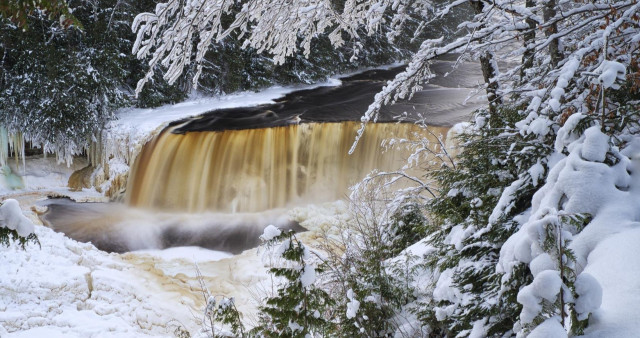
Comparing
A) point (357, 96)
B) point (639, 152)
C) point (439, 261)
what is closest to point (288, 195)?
point (357, 96)

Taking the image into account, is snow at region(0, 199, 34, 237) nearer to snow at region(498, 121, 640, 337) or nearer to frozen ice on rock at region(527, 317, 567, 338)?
snow at region(498, 121, 640, 337)

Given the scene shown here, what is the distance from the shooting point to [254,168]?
10.9 metres

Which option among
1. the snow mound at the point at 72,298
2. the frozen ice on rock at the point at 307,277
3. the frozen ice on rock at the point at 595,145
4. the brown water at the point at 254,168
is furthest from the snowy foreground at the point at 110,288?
the frozen ice on rock at the point at 595,145

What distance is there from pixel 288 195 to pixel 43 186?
6633mm

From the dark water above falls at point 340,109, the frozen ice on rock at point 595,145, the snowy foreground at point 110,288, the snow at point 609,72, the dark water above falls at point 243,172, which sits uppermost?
the dark water above falls at point 340,109

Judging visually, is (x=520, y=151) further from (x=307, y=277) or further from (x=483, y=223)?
(x=307, y=277)

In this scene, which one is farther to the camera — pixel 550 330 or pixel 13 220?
pixel 13 220

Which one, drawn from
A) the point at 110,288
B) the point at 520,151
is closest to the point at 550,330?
the point at 520,151

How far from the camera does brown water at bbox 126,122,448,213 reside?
10875 millimetres

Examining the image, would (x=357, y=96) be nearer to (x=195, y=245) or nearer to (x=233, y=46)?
(x=233, y=46)

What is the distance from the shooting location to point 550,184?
1.68 meters

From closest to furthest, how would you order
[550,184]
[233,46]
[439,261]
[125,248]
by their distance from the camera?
[550,184] → [439,261] → [125,248] → [233,46]

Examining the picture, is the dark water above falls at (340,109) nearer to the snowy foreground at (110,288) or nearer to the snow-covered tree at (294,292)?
the snowy foreground at (110,288)

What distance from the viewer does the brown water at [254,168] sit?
35.7 feet
